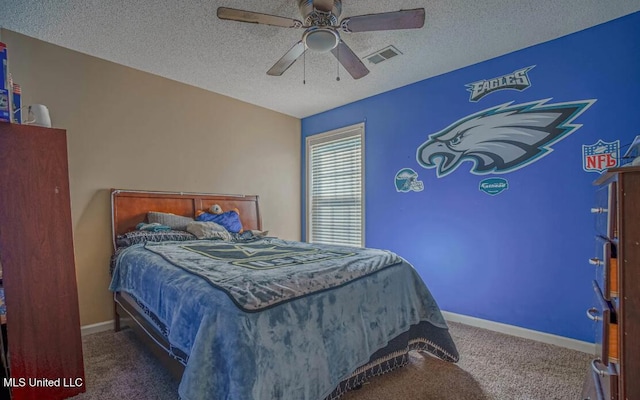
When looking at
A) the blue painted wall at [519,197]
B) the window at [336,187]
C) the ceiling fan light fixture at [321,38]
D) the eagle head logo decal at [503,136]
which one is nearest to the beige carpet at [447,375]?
the blue painted wall at [519,197]

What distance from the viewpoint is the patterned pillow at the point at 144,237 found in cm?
282

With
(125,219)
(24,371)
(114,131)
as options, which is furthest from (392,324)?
(114,131)

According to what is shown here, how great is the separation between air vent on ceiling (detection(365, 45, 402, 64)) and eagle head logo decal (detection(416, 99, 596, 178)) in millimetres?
989

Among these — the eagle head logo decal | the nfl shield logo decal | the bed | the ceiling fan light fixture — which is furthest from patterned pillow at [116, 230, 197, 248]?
the nfl shield logo decal

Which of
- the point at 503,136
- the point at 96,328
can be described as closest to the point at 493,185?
the point at 503,136

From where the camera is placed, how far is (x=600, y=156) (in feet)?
7.93

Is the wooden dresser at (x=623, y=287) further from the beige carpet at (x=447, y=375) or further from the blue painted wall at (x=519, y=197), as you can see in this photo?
the blue painted wall at (x=519, y=197)

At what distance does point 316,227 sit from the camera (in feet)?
15.4

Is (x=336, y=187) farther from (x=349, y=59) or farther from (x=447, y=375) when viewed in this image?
(x=447, y=375)

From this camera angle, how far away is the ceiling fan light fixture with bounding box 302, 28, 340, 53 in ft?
6.36

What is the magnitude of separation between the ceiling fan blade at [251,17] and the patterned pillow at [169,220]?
6.85 ft

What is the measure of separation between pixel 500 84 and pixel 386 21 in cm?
168

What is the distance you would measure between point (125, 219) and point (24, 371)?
159cm

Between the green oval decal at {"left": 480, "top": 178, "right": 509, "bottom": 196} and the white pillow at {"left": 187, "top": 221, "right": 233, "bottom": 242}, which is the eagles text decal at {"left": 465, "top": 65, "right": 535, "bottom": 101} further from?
the white pillow at {"left": 187, "top": 221, "right": 233, "bottom": 242}
